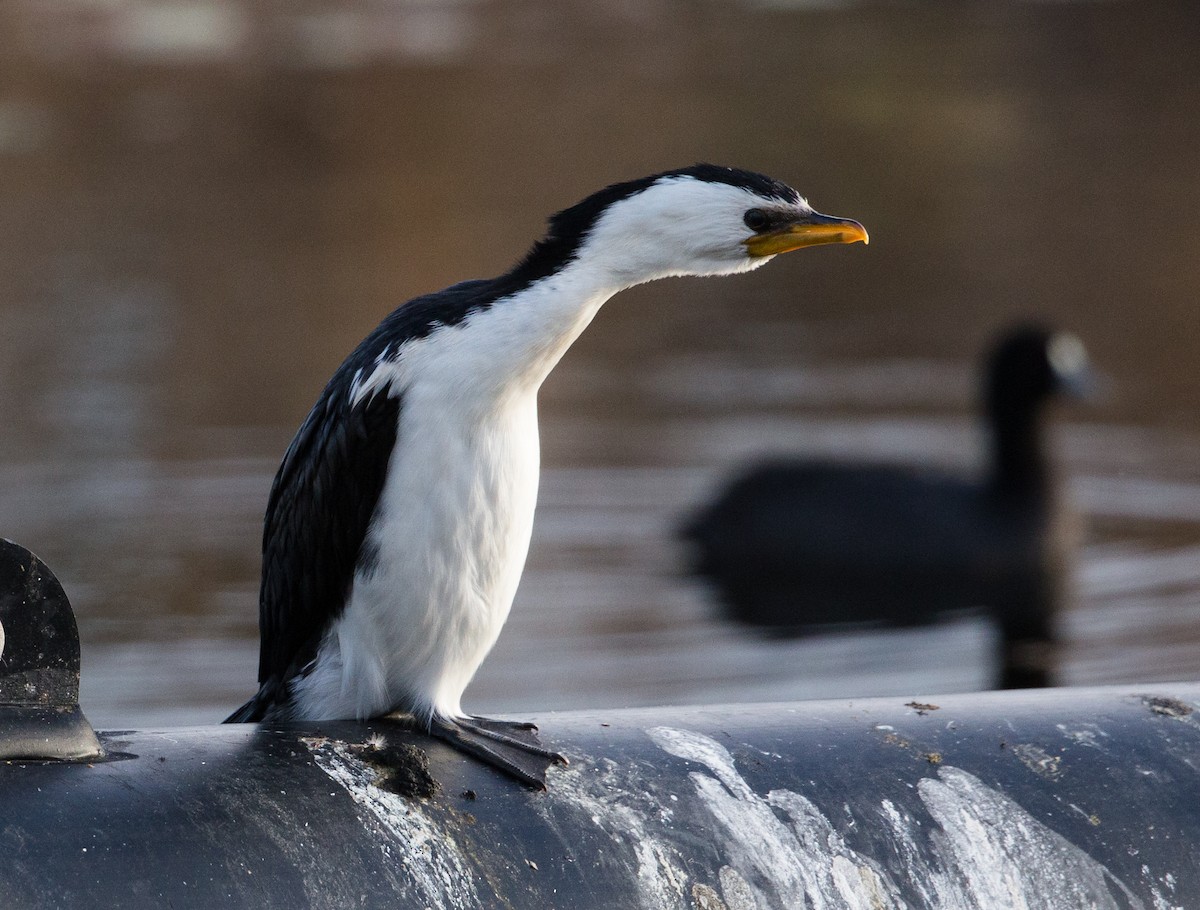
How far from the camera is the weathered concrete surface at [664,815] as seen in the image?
256 centimetres

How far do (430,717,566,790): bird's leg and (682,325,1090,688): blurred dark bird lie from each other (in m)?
6.45

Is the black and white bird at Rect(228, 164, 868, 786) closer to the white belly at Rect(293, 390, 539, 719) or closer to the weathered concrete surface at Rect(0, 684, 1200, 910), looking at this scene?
the white belly at Rect(293, 390, 539, 719)

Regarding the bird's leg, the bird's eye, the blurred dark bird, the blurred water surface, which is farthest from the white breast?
the blurred dark bird

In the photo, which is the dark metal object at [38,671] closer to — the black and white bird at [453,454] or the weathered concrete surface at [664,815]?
the weathered concrete surface at [664,815]

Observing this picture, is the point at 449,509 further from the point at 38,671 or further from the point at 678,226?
the point at 38,671

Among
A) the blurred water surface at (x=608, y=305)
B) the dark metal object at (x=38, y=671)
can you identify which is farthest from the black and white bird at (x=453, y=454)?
the blurred water surface at (x=608, y=305)

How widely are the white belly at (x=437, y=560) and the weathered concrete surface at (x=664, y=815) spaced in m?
0.17

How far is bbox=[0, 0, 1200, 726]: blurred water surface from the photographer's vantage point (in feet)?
28.2

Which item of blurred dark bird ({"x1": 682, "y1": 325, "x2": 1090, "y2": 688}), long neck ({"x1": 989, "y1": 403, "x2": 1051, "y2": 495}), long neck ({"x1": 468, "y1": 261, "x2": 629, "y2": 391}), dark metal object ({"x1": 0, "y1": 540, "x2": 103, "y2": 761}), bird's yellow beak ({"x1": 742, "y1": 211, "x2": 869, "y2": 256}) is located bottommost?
blurred dark bird ({"x1": 682, "y1": 325, "x2": 1090, "y2": 688})

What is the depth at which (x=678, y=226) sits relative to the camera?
3.12 m

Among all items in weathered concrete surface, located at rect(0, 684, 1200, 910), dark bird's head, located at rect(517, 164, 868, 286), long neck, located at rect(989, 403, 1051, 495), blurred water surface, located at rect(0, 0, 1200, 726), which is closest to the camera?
weathered concrete surface, located at rect(0, 684, 1200, 910)

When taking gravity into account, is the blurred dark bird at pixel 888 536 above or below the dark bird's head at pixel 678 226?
below

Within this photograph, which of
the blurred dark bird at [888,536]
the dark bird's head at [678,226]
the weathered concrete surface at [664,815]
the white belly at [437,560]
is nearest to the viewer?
the weathered concrete surface at [664,815]

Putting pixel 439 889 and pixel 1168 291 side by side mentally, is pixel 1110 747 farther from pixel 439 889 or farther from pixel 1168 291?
pixel 1168 291
